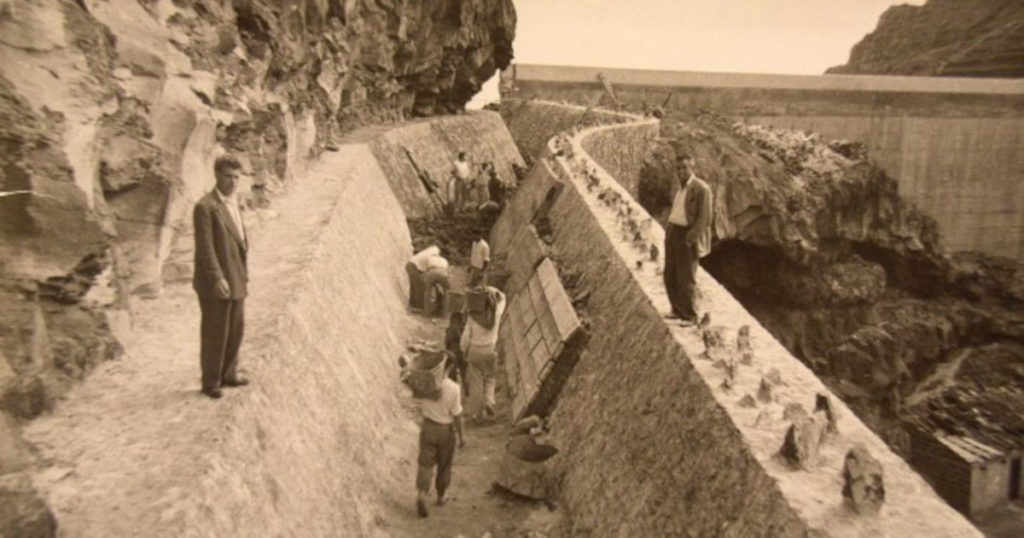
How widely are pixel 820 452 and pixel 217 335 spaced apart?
137 inches

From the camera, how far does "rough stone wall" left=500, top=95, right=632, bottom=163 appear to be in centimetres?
2522

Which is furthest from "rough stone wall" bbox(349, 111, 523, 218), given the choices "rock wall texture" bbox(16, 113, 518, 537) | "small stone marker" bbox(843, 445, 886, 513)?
"small stone marker" bbox(843, 445, 886, 513)

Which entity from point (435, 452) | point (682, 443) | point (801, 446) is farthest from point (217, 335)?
point (801, 446)

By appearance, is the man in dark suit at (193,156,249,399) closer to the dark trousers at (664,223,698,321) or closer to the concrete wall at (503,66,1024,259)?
the dark trousers at (664,223,698,321)

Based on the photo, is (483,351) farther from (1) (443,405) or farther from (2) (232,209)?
(2) (232,209)

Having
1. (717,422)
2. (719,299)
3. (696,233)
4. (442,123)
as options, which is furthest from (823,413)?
(442,123)

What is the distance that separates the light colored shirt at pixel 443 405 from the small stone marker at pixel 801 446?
300 cm

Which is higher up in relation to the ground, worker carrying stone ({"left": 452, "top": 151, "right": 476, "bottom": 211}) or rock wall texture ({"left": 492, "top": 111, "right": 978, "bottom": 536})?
worker carrying stone ({"left": 452, "top": 151, "right": 476, "bottom": 211})

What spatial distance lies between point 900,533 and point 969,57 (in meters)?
48.2

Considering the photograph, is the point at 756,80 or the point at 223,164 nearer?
the point at 223,164

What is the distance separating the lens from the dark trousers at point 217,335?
4836mm

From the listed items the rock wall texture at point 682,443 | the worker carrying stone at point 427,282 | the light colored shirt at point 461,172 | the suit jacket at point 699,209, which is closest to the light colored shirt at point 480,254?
the worker carrying stone at point 427,282

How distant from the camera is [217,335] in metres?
4.84

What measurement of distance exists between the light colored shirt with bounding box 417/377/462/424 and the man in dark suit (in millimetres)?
1809
